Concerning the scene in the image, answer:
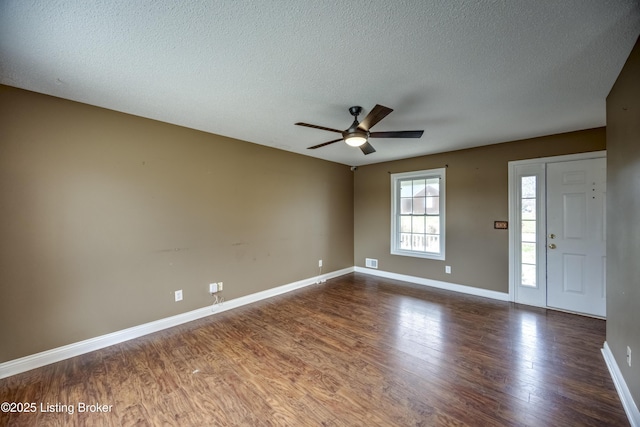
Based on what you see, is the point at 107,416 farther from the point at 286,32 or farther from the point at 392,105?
the point at 392,105

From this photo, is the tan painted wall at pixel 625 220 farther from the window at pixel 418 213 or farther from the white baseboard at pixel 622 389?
the window at pixel 418 213

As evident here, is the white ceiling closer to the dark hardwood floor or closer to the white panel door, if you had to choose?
the white panel door

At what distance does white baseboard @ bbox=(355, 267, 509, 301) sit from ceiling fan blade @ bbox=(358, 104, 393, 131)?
3441 millimetres

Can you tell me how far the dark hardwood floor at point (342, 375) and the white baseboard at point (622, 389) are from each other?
61 millimetres

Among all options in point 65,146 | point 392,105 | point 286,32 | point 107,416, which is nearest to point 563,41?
point 392,105

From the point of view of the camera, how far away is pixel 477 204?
4301 millimetres

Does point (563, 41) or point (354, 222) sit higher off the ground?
point (563, 41)

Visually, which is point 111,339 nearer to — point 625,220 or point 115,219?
point 115,219

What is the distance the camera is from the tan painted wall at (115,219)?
227 centimetres

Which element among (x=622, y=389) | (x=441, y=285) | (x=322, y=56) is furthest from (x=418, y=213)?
(x=322, y=56)

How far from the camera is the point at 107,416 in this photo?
178cm

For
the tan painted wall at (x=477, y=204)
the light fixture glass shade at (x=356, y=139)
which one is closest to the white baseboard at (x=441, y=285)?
the tan painted wall at (x=477, y=204)

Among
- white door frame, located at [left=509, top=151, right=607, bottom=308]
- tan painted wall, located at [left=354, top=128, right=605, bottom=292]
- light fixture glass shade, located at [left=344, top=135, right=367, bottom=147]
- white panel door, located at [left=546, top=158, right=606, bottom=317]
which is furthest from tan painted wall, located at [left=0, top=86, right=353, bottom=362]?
white panel door, located at [left=546, top=158, right=606, bottom=317]

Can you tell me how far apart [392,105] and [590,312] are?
371 centimetres
